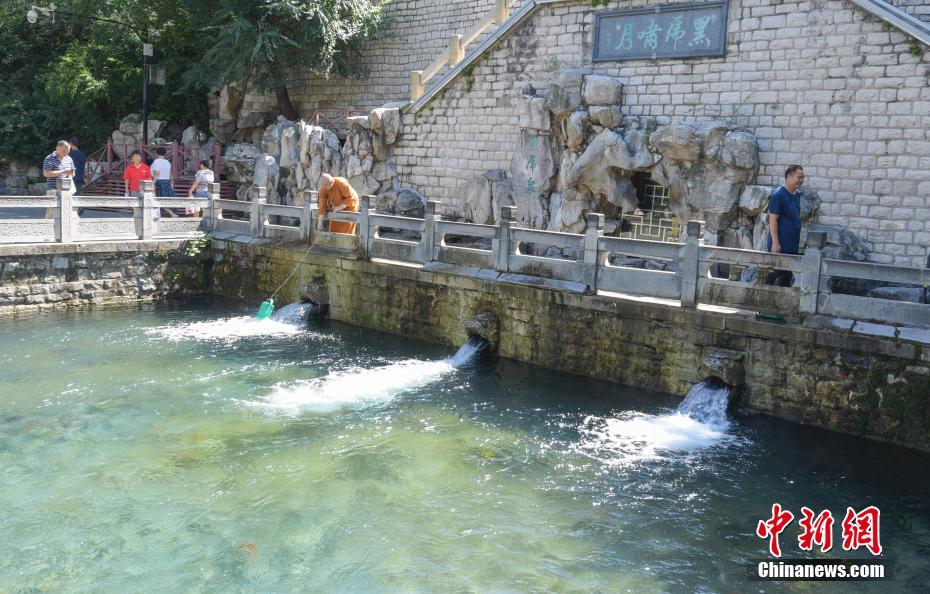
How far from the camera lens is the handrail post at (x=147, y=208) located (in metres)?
15.9

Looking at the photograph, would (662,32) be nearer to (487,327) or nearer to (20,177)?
(487,327)

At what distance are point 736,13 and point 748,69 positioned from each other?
1027mm

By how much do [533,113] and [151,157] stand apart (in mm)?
12245

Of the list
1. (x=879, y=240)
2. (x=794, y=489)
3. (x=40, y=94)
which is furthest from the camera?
(x=40, y=94)

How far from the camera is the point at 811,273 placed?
9.48 meters

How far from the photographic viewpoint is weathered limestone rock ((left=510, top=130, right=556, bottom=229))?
57.2ft

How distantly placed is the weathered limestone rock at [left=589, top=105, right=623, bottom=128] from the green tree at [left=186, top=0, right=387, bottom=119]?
9.13 m

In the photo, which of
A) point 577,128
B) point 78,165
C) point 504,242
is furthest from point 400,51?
point 504,242

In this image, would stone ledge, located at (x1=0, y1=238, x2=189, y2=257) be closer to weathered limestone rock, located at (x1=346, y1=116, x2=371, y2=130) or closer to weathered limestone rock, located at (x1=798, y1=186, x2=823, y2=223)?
weathered limestone rock, located at (x1=346, y1=116, x2=371, y2=130)

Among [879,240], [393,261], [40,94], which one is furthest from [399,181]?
[40,94]

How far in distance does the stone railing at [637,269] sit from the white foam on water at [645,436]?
1.57m

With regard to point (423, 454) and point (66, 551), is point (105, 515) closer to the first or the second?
point (66, 551)

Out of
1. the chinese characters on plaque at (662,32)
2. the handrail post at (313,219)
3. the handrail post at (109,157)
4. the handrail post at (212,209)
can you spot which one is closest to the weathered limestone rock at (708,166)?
the chinese characters on plaque at (662,32)

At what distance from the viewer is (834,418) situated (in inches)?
370
